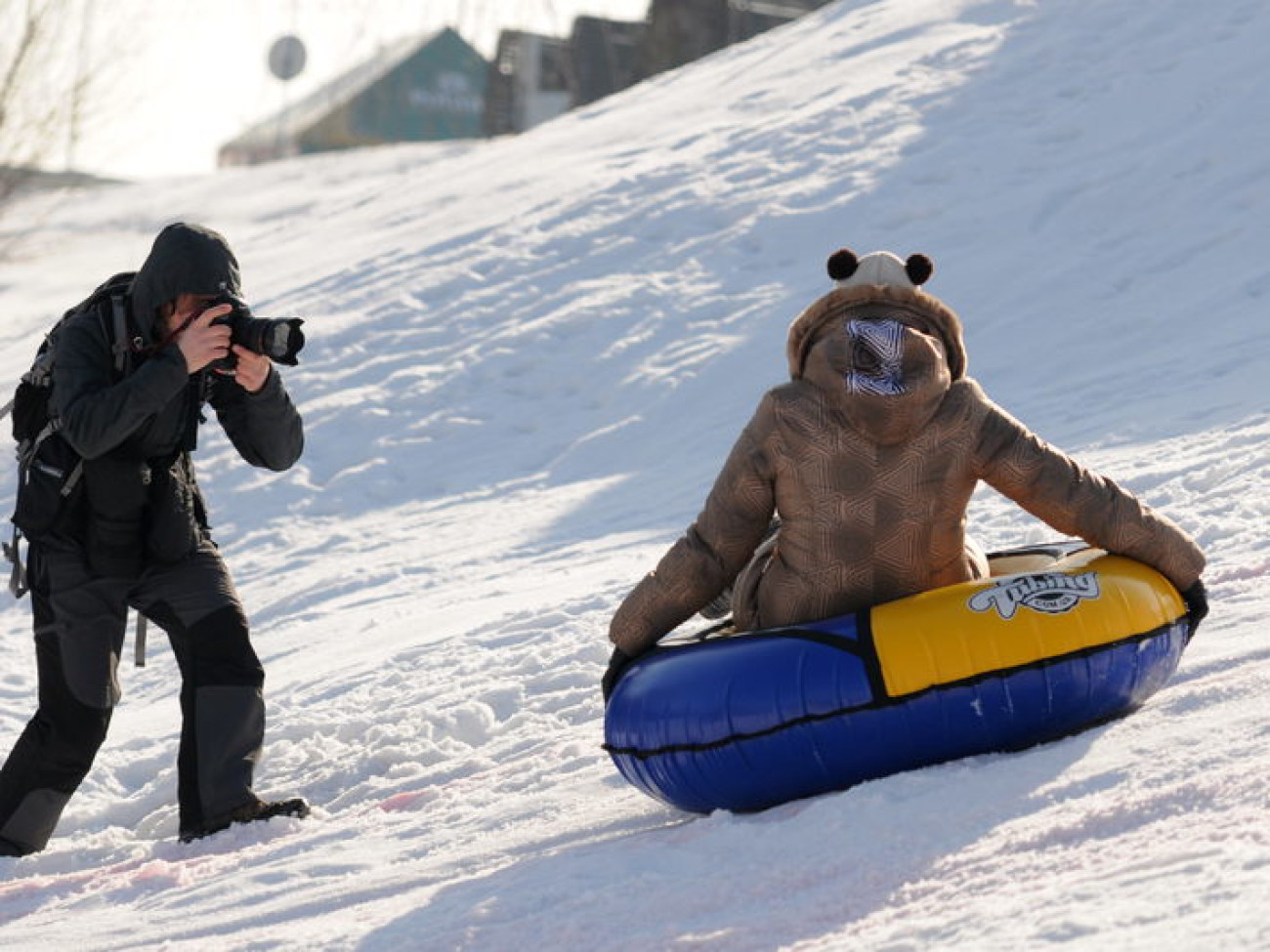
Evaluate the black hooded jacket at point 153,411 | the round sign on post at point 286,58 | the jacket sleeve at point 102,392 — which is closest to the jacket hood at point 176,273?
the black hooded jacket at point 153,411

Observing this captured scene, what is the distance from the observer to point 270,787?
5.36 m

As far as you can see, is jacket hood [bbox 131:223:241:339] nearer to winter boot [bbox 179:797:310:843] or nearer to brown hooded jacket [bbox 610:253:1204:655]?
winter boot [bbox 179:797:310:843]

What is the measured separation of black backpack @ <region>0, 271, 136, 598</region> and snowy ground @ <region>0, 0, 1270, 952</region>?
2.73 feet

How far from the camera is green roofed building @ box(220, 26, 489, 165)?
40.2 meters

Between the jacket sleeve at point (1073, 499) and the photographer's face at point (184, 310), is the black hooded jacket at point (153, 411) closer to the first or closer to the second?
the photographer's face at point (184, 310)

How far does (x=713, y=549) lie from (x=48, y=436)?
5.17ft

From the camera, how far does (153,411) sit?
4.23 m

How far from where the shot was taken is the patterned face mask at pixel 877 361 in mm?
3598

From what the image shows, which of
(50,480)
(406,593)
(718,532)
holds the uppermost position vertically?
(50,480)

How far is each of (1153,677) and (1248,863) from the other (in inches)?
40.9

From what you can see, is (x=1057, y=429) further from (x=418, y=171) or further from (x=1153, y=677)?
(x=418, y=171)

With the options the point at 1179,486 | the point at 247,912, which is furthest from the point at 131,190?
the point at 247,912

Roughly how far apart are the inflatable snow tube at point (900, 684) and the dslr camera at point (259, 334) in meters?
1.15

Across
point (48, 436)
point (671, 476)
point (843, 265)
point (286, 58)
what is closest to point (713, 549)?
point (843, 265)
